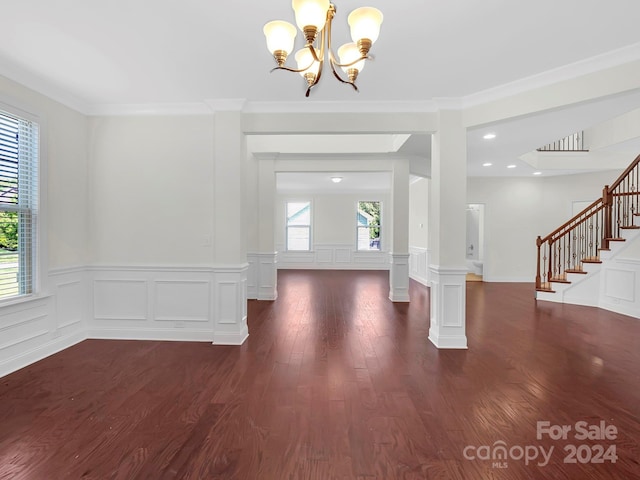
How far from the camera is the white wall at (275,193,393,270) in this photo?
10.9 m

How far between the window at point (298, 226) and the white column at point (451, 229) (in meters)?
7.61

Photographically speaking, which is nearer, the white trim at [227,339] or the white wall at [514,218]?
the white trim at [227,339]

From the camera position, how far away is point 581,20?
225 centimetres

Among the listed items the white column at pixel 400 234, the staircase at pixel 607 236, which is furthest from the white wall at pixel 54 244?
the staircase at pixel 607 236

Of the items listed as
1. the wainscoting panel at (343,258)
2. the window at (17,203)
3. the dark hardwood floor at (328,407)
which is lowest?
the dark hardwood floor at (328,407)

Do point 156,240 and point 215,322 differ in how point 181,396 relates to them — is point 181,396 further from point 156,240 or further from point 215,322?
point 156,240

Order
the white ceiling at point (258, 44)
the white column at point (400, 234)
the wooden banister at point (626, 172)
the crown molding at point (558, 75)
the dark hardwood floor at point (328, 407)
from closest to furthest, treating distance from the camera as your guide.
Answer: the dark hardwood floor at point (328, 407), the white ceiling at point (258, 44), the crown molding at point (558, 75), the wooden banister at point (626, 172), the white column at point (400, 234)

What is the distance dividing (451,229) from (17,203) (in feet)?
14.6

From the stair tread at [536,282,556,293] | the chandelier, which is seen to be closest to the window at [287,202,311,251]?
the stair tread at [536,282,556,293]

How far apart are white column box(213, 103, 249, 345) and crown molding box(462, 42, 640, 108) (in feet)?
8.82

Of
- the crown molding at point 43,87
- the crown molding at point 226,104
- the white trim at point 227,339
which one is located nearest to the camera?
the crown molding at point 43,87

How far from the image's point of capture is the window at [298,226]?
36.4 feet

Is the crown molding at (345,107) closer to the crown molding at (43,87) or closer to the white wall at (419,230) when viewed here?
the crown molding at (43,87)

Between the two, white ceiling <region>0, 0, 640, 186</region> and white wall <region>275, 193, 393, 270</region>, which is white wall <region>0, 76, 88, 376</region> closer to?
white ceiling <region>0, 0, 640, 186</region>
